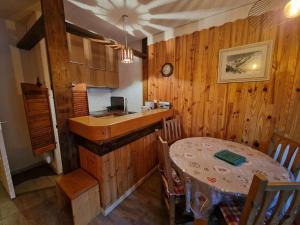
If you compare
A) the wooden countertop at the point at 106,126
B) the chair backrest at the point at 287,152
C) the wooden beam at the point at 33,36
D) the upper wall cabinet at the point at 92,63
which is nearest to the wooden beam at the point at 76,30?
the wooden beam at the point at 33,36

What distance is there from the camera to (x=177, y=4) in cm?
175

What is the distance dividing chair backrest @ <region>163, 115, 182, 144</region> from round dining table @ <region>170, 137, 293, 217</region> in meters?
0.54

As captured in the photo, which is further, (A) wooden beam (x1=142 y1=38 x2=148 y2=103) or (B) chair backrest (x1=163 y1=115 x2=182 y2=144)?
(A) wooden beam (x1=142 y1=38 x2=148 y2=103)

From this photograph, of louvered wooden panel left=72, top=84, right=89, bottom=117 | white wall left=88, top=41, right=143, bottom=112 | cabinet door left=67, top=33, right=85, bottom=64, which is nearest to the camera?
louvered wooden panel left=72, top=84, right=89, bottom=117

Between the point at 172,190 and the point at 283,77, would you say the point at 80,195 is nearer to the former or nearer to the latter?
the point at 172,190

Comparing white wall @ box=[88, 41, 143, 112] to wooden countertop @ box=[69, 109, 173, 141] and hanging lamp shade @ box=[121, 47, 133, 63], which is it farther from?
wooden countertop @ box=[69, 109, 173, 141]

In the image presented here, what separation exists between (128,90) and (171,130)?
5.63 feet

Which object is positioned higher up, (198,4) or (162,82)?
(198,4)

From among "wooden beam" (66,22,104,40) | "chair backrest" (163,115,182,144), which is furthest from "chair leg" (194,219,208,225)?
"wooden beam" (66,22,104,40)

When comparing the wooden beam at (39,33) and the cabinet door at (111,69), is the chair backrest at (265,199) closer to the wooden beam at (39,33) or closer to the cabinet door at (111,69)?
the wooden beam at (39,33)

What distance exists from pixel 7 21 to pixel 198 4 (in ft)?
9.79

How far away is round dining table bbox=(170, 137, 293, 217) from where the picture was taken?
0.98 metres

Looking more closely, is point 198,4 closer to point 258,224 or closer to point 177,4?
point 177,4

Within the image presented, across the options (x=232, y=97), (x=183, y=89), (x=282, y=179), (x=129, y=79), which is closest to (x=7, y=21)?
(x=129, y=79)
